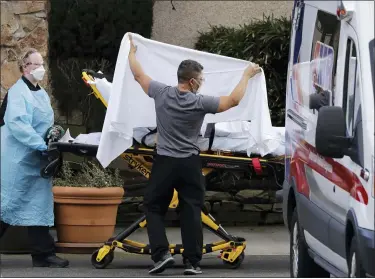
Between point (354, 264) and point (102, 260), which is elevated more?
point (354, 264)

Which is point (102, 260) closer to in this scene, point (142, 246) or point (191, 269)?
point (142, 246)

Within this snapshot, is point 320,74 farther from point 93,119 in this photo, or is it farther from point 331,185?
point 93,119

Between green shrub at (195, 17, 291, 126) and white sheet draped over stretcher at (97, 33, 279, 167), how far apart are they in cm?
249

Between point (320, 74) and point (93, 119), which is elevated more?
point (320, 74)

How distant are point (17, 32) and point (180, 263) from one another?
318 cm

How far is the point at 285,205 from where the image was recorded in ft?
30.6

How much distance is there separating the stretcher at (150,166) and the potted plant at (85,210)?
0.47 m

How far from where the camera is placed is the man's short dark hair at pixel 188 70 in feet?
30.6

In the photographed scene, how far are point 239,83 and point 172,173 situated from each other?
2.79 feet

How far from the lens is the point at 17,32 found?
1227 cm

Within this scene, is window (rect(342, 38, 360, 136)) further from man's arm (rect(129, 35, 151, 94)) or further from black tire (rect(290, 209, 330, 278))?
man's arm (rect(129, 35, 151, 94))

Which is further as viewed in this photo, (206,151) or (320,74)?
(206,151)

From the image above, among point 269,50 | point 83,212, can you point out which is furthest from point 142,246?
point 269,50

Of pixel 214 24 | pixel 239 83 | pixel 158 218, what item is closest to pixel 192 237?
pixel 158 218
